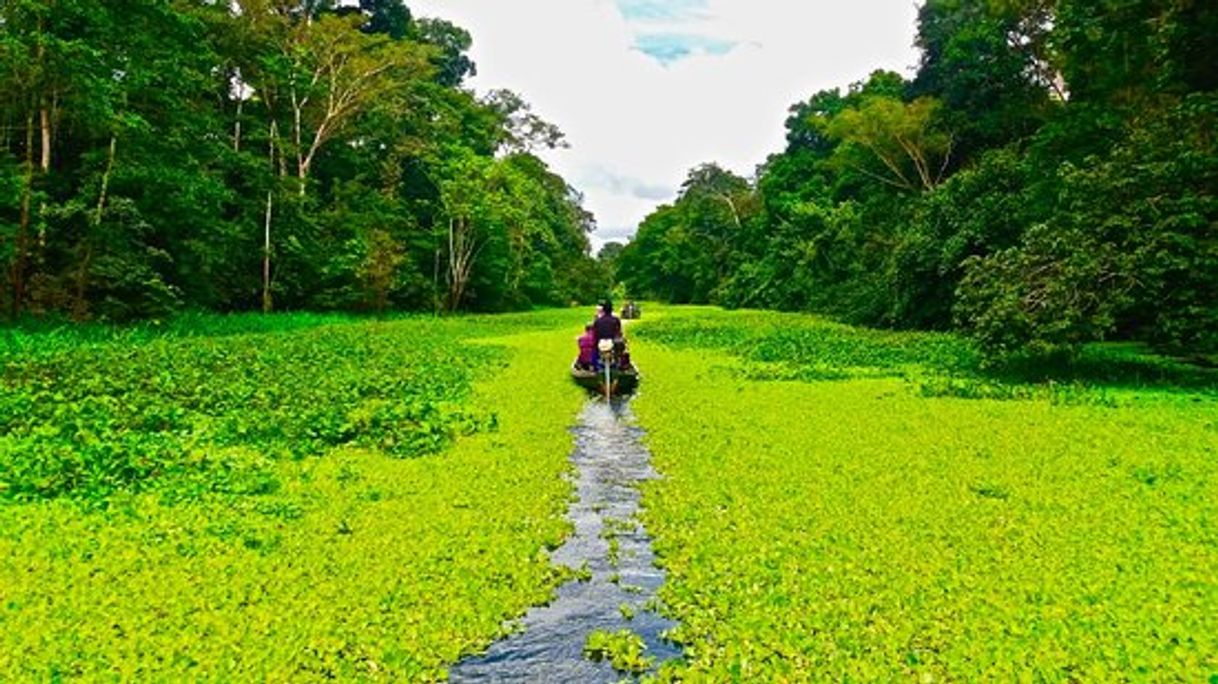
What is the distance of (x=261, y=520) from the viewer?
8.26 metres

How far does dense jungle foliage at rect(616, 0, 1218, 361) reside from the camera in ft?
60.6

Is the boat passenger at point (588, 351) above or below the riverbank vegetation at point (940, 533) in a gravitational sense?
above


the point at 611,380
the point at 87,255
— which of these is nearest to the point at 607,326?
the point at 611,380

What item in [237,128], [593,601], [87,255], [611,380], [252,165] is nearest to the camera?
[593,601]

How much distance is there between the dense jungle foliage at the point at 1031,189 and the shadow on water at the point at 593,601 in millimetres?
12886

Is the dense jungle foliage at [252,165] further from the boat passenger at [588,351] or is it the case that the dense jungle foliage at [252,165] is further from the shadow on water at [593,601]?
the shadow on water at [593,601]

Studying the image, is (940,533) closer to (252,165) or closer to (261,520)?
(261,520)

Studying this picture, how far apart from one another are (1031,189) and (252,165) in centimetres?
3043

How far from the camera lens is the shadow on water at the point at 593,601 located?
5891mm

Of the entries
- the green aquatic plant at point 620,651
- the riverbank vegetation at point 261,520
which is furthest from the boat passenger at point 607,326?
the green aquatic plant at point 620,651

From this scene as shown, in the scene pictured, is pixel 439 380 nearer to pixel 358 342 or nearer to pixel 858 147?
pixel 358 342

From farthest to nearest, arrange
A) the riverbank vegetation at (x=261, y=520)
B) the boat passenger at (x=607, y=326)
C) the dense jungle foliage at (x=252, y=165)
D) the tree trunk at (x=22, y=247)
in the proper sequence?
1. the dense jungle foliage at (x=252, y=165)
2. the tree trunk at (x=22, y=247)
3. the boat passenger at (x=607, y=326)
4. the riverbank vegetation at (x=261, y=520)

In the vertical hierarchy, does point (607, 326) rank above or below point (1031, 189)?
below

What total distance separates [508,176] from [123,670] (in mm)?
46791
